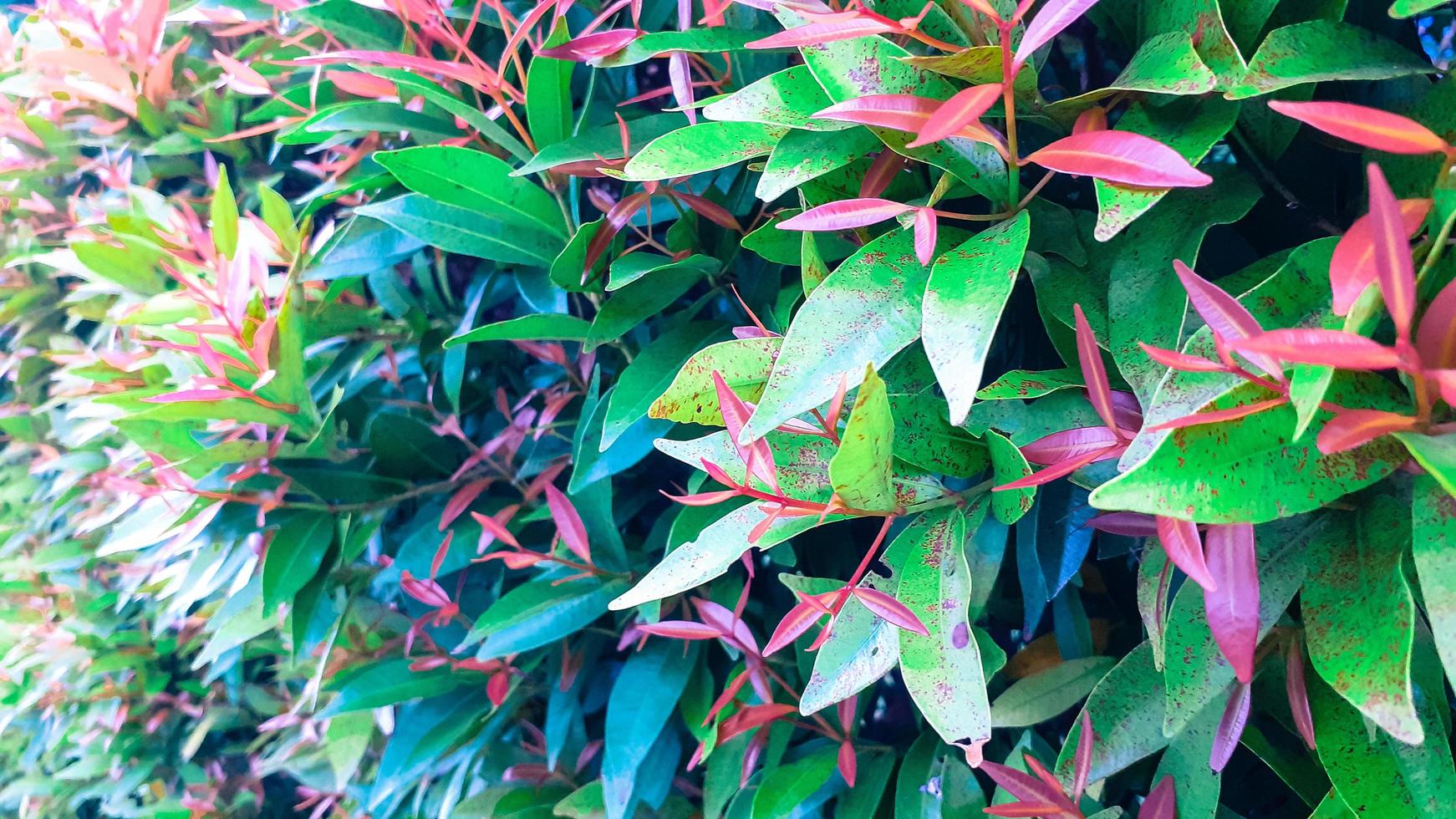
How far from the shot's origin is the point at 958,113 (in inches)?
13.3

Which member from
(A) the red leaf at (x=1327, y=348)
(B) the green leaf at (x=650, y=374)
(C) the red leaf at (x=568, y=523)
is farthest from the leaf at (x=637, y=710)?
(A) the red leaf at (x=1327, y=348)

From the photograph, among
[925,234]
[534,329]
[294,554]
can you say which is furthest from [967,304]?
[294,554]

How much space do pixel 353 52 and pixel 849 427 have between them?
0.45 meters

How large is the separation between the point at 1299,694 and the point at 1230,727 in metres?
0.03

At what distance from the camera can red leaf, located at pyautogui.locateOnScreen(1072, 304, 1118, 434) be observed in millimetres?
339

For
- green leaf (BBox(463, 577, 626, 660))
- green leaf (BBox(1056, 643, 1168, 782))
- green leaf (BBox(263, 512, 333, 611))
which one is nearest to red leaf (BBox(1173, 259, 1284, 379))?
green leaf (BBox(1056, 643, 1168, 782))

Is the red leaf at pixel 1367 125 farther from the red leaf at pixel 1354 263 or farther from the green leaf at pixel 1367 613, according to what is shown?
the green leaf at pixel 1367 613

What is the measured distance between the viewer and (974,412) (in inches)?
18.2

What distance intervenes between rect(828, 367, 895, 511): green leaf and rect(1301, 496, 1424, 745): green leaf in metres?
0.19

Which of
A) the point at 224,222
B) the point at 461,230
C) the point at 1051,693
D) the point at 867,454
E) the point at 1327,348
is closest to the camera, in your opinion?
the point at 1327,348

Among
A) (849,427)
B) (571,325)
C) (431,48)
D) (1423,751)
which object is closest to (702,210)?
(571,325)

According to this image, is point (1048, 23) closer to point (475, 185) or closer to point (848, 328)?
point (848, 328)

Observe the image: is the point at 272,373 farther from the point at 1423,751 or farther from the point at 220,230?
the point at 1423,751

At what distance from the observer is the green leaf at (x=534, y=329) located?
58 centimetres
